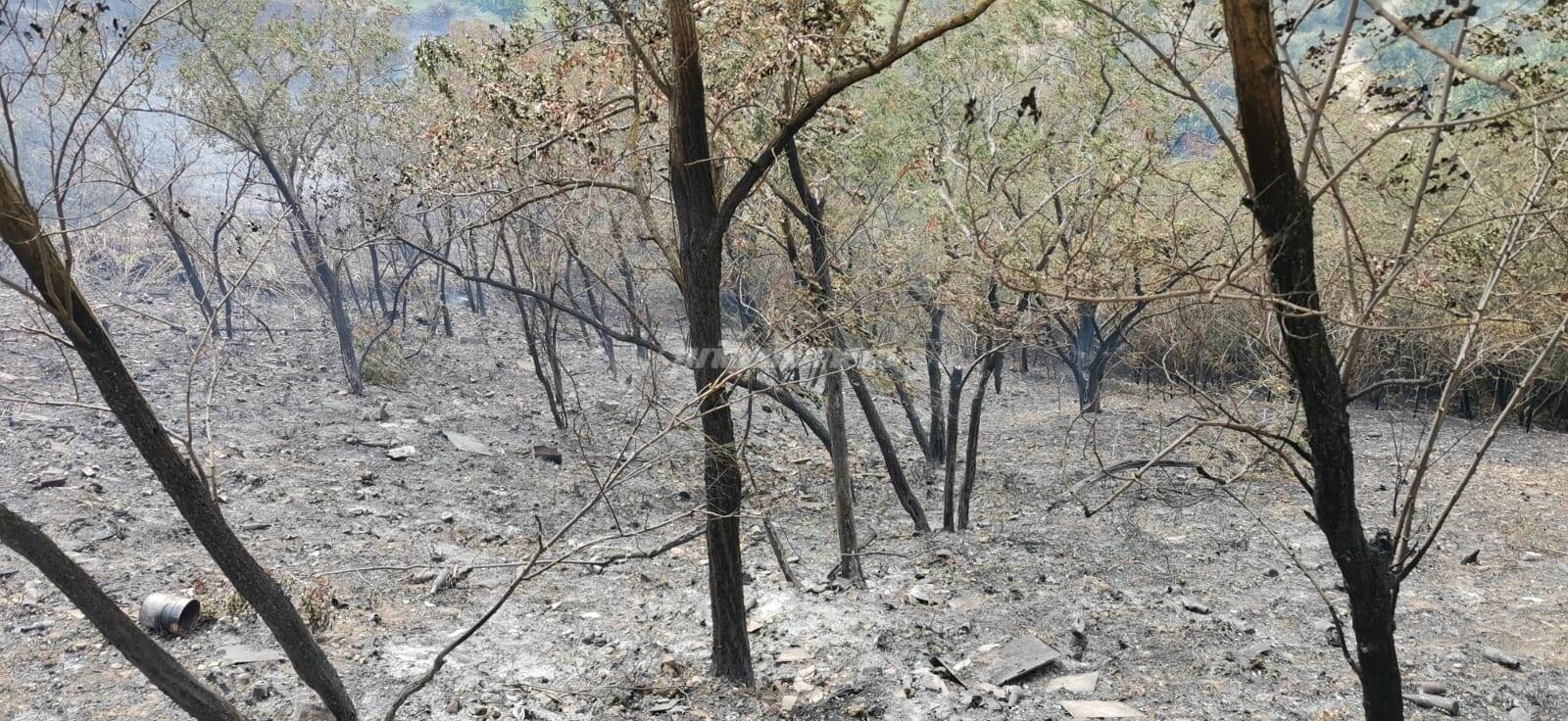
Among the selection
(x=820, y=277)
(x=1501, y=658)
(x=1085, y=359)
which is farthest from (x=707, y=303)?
(x=1085, y=359)

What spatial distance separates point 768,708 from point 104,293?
19.3 metres

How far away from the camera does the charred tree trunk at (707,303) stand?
4.39 m

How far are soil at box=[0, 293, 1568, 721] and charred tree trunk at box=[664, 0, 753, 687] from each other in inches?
10.3

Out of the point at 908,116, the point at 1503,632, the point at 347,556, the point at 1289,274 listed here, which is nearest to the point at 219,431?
the point at 347,556

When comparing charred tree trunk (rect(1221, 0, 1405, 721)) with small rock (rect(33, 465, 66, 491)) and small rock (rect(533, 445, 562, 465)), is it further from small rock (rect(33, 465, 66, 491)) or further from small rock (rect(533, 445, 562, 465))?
small rock (rect(533, 445, 562, 465))

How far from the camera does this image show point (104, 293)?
18.1 metres

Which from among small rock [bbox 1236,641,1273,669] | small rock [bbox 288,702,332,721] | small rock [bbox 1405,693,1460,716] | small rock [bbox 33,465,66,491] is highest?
small rock [bbox 33,465,66,491]

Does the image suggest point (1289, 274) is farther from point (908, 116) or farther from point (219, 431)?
point (219, 431)

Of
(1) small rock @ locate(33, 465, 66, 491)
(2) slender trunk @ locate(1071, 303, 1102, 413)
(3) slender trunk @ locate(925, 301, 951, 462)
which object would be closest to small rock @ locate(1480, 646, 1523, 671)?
(3) slender trunk @ locate(925, 301, 951, 462)

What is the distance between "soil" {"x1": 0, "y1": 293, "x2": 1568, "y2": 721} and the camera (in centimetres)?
510

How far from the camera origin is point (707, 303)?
15.9 ft

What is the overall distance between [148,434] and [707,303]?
2.62 m

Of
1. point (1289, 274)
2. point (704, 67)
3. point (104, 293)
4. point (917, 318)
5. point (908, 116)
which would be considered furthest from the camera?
point (104, 293)

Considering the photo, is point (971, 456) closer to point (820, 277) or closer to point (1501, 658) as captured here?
point (820, 277)
